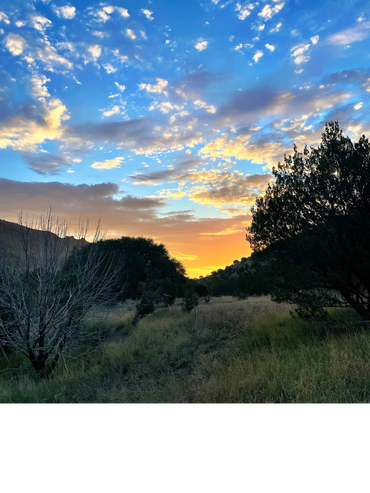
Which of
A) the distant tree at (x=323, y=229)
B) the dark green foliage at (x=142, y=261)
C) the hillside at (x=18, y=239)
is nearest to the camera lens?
the distant tree at (x=323, y=229)

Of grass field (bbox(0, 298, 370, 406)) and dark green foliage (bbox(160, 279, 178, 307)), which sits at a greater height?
dark green foliage (bbox(160, 279, 178, 307))

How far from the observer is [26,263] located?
11.2 m

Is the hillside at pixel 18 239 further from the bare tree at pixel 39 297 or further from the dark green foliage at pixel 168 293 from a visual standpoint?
the dark green foliage at pixel 168 293

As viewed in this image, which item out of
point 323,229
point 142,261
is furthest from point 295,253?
point 142,261

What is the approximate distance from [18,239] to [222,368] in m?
8.50

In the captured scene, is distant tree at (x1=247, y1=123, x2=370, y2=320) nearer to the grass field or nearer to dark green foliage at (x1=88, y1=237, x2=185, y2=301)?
the grass field

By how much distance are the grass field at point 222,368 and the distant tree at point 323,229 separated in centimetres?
128

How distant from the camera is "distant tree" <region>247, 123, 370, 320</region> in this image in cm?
935

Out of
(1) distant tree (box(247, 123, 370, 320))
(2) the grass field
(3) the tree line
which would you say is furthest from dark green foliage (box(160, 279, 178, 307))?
(1) distant tree (box(247, 123, 370, 320))

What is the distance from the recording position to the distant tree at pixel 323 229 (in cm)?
935

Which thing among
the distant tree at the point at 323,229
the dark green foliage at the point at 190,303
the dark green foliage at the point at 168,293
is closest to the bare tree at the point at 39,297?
the distant tree at the point at 323,229

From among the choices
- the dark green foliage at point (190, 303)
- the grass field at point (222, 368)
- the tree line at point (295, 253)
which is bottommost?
the grass field at point (222, 368)

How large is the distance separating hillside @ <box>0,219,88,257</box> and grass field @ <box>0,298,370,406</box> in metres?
4.49
